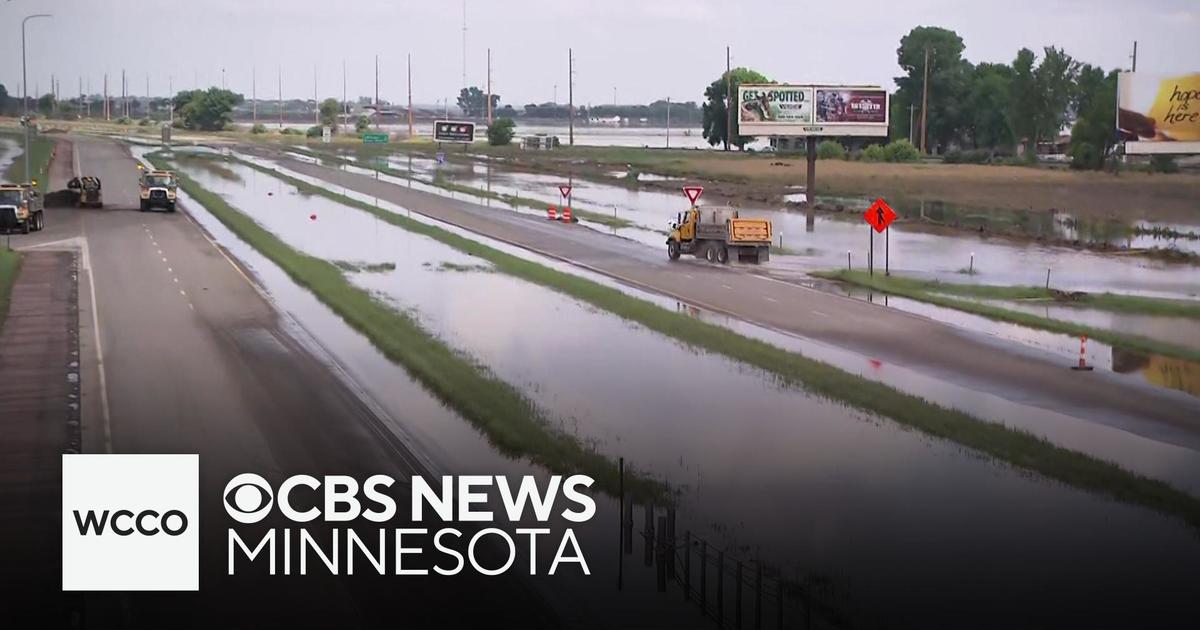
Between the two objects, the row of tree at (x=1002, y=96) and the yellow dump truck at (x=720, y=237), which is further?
the row of tree at (x=1002, y=96)

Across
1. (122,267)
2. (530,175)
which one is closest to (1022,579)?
(122,267)

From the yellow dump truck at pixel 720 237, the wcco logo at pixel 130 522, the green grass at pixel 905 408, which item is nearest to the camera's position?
the wcco logo at pixel 130 522

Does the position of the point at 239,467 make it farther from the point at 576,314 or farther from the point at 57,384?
the point at 576,314

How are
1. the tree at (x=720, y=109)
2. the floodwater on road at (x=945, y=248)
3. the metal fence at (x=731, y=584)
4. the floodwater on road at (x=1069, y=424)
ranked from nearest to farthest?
the metal fence at (x=731, y=584) < the floodwater on road at (x=1069, y=424) < the floodwater on road at (x=945, y=248) < the tree at (x=720, y=109)

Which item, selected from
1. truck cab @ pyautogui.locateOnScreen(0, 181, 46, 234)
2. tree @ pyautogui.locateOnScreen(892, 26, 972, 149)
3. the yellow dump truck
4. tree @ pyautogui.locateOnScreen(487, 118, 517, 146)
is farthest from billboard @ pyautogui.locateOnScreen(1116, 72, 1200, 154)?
tree @ pyautogui.locateOnScreen(487, 118, 517, 146)

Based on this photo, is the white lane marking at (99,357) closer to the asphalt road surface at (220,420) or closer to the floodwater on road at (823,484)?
the asphalt road surface at (220,420)

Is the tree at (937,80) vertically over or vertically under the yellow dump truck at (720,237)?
over

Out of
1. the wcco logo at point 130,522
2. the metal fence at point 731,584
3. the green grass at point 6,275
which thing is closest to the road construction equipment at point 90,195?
the green grass at point 6,275

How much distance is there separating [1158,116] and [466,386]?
55.5m

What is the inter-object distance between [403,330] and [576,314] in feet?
21.7

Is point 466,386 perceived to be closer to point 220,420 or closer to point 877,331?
point 220,420

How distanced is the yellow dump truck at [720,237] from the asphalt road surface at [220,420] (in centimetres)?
1807

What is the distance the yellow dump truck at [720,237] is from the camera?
58344 mm

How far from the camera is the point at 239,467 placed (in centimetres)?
2384
